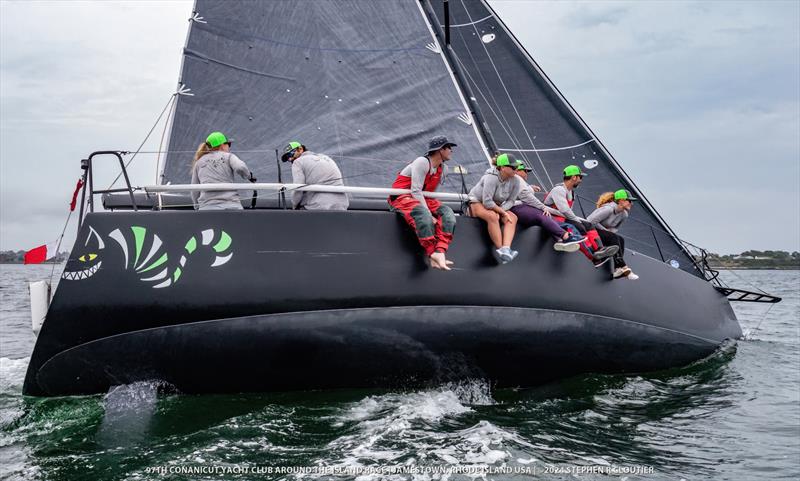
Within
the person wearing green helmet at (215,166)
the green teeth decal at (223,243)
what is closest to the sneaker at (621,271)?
the person wearing green helmet at (215,166)

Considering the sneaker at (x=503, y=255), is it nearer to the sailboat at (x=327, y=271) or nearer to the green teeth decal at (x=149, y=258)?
the sailboat at (x=327, y=271)

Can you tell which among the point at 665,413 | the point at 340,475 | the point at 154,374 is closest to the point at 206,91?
the point at 154,374

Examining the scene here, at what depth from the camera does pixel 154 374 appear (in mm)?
5328

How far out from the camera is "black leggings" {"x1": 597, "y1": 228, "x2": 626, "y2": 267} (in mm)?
7016

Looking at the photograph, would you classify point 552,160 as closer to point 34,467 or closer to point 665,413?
point 665,413

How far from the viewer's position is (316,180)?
6.05m

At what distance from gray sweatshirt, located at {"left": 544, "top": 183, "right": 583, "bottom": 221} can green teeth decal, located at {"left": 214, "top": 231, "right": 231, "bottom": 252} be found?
326cm

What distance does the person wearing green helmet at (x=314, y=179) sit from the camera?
19.4ft

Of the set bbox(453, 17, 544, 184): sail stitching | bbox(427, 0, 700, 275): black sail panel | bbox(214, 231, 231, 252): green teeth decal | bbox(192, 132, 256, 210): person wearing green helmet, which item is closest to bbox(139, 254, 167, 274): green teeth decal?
Result: bbox(214, 231, 231, 252): green teeth decal

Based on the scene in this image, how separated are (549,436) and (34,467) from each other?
11.0ft

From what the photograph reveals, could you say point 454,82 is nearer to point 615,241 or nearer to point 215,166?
point 615,241

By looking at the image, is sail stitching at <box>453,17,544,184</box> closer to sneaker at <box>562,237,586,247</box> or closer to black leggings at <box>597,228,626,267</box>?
black leggings at <box>597,228,626,267</box>

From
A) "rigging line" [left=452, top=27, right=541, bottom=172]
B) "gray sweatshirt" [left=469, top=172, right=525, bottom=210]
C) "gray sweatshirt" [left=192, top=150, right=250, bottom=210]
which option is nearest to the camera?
"gray sweatshirt" [left=192, top=150, right=250, bottom=210]

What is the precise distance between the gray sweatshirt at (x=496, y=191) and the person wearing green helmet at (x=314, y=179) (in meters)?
1.18
